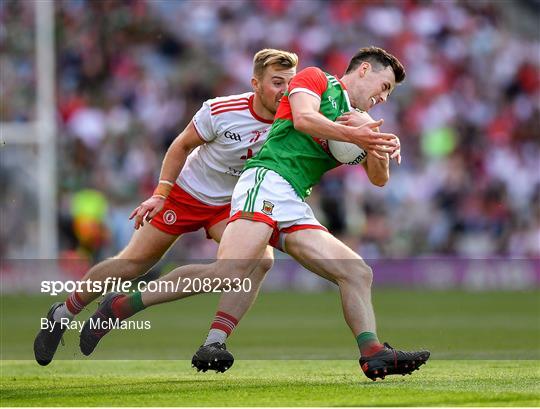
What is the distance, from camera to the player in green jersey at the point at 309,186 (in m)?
7.98

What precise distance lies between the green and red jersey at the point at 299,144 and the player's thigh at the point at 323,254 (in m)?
0.32

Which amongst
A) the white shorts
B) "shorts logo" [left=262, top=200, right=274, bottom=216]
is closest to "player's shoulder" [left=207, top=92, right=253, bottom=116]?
the white shorts

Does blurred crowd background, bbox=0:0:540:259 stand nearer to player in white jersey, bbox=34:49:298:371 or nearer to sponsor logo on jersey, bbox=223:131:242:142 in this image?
player in white jersey, bbox=34:49:298:371

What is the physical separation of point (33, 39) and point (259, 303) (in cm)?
663

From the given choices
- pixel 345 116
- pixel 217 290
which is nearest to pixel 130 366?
pixel 217 290

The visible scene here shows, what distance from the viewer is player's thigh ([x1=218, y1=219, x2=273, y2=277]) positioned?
8031mm

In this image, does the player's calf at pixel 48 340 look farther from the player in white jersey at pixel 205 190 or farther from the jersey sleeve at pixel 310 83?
the jersey sleeve at pixel 310 83

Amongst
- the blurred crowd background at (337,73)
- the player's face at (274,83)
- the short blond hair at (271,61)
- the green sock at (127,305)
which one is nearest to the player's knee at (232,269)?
the green sock at (127,305)

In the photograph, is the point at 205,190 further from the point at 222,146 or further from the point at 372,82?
the point at 372,82

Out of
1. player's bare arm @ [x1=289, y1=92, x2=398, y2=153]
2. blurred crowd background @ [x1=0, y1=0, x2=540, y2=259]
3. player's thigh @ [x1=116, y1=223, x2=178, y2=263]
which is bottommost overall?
player's bare arm @ [x1=289, y1=92, x2=398, y2=153]

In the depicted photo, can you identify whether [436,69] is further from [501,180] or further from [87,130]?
[87,130]

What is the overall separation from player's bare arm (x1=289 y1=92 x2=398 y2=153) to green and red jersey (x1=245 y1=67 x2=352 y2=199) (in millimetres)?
241

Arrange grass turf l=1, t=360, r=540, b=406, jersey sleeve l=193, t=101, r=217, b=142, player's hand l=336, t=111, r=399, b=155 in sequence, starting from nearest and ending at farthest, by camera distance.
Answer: grass turf l=1, t=360, r=540, b=406, player's hand l=336, t=111, r=399, b=155, jersey sleeve l=193, t=101, r=217, b=142

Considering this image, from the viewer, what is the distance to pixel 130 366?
10.1 metres
